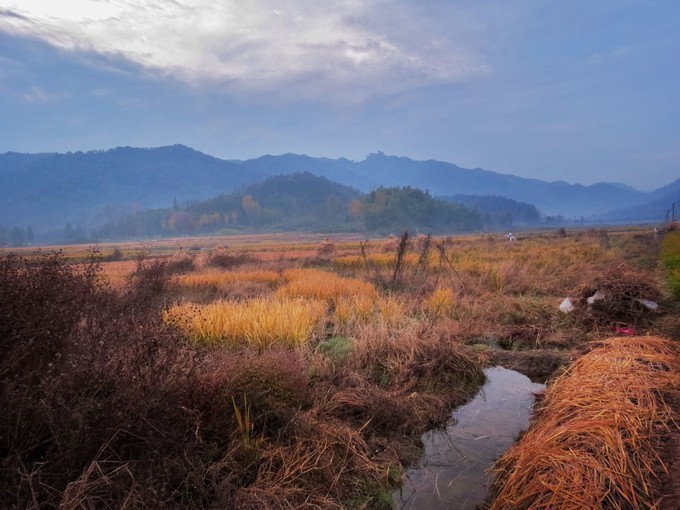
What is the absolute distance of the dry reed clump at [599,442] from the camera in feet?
10.2

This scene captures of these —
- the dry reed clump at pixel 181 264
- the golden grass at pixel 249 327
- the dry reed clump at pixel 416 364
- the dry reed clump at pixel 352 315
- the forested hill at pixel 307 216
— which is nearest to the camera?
the dry reed clump at pixel 416 364

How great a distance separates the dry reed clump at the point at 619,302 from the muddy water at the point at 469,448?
11.5 feet

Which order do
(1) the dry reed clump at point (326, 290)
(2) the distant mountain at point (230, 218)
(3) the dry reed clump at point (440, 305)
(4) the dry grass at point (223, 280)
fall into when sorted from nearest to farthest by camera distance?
1. (3) the dry reed clump at point (440, 305)
2. (1) the dry reed clump at point (326, 290)
3. (4) the dry grass at point (223, 280)
4. (2) the distant mountain at point (230, 218)

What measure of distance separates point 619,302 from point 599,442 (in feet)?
21.7

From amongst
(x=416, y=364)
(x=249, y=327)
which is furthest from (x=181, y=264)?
(x=416, y=364)

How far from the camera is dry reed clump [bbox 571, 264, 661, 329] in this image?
29.4 feet

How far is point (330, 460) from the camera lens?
3.99 meters

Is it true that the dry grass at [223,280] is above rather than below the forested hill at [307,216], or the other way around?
below

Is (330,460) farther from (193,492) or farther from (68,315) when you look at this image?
(68,315)

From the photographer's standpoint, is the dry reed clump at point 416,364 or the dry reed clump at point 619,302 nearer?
the dry reed clump at point 416,364

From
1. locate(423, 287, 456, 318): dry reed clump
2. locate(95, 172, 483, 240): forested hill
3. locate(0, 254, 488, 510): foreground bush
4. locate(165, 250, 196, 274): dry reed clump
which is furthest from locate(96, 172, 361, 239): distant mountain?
locate(0, 254, 488, 510): foreground bush

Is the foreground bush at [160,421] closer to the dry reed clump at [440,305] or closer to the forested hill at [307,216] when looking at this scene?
the dry reed clump at [440,305]

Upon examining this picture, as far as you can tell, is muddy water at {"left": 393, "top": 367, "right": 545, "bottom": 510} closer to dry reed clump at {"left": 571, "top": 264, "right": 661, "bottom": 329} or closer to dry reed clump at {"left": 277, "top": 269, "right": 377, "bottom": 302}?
dry reed clump at {"left": 571, "top": 264, "right": 661, "bottom": 329}

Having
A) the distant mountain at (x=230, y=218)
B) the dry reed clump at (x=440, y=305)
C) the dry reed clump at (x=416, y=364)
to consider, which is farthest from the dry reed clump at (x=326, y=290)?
the distant mountain at (x=230, y=218)
